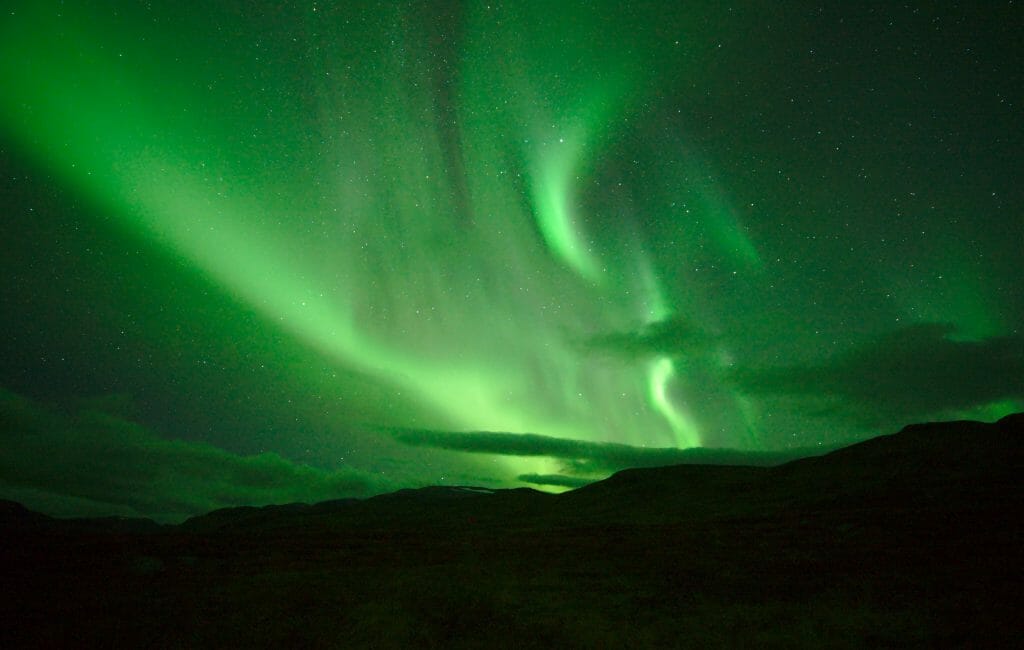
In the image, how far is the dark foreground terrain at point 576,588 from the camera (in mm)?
24703

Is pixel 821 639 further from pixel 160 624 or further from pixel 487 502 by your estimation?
pixel 487 502

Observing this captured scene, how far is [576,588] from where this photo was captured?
33.5 metres

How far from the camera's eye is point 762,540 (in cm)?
5338

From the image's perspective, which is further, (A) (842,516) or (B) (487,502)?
(B) (487,502)

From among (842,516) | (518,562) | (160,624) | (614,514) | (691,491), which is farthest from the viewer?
(691,491)

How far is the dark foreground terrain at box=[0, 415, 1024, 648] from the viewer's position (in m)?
24.7

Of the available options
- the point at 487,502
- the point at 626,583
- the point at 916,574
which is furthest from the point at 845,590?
the point at 487,502

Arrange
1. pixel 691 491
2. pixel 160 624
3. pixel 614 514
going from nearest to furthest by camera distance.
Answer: pixel 160 624, pixel 614 514, pixel 691 491

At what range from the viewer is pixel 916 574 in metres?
32.4

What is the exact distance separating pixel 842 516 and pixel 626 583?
169 ft

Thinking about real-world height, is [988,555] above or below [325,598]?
above

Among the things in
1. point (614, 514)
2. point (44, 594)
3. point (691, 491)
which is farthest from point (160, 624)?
point (691, 491)

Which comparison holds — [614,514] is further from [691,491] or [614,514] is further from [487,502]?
[487,502]

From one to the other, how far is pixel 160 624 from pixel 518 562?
26.2 meters
